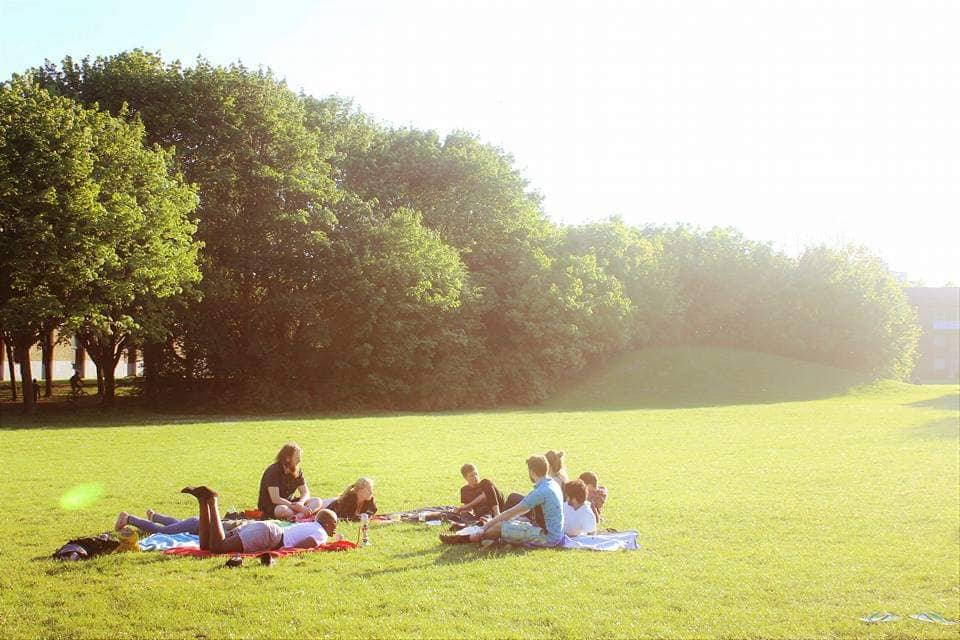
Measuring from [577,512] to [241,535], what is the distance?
5.39m

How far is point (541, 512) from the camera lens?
13.8 m

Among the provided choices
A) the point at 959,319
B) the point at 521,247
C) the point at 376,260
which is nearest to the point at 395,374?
the point at 376,260

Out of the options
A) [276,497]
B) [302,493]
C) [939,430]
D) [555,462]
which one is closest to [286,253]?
[939,430]

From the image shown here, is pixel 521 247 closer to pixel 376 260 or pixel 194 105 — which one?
pixel 376 260

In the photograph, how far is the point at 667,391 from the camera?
6378 centimetres

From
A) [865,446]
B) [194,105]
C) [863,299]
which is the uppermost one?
[194,105]

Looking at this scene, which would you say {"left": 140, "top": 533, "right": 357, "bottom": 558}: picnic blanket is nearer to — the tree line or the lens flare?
the lens flare

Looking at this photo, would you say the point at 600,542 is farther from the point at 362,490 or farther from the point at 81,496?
the point at 81,496

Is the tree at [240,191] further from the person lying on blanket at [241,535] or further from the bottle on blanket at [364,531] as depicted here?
the person lying on blanket at [241,535]

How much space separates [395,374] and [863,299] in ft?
148

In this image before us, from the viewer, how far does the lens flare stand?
17.2 metres

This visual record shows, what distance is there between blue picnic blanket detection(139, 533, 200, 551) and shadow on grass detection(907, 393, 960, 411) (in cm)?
4452

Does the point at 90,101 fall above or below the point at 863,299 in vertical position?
above

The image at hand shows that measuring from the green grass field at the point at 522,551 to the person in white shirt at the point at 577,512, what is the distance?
1.12 metres
